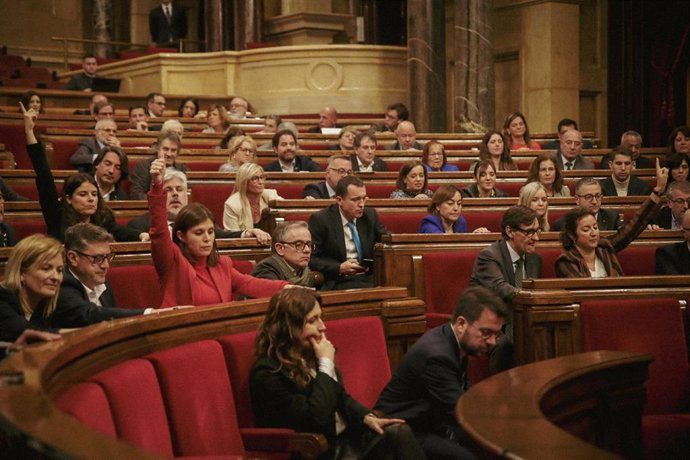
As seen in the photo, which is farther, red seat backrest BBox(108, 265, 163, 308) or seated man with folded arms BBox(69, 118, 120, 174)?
seated man with folded arms BBox(69, 118, 120, 174)

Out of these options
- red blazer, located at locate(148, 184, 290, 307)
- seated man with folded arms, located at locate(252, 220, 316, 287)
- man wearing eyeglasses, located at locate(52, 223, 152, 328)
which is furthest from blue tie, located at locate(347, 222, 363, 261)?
man wearing eyeglasses, located at locate(52, 223, 152, 328)

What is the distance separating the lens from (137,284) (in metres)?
3.96

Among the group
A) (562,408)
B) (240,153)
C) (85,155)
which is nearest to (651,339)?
(562,408)

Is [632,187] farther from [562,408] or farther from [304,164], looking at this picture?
[562,408]

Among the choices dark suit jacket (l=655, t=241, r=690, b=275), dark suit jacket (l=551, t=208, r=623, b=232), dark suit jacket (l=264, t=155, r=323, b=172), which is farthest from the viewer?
dark suit jacket (l=264, t=155, r=323, b=172)

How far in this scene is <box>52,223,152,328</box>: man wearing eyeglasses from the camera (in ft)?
9.67

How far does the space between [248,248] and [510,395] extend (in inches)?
89.5

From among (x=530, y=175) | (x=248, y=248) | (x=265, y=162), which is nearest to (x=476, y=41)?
(x=265, y=162)

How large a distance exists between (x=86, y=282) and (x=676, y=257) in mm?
2497

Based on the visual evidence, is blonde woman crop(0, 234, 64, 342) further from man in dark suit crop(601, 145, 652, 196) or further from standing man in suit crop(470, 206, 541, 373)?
man in dark suit crop(601, 145, 652, 196)

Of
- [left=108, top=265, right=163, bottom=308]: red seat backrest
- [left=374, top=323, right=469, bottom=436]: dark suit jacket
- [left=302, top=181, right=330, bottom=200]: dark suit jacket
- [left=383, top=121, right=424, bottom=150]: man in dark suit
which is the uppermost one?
[left=383, top=121, right=424, bottom=150]: man in dark suit

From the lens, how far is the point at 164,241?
332cm

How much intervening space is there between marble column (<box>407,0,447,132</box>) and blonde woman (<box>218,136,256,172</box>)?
Answer: 392 centimetres

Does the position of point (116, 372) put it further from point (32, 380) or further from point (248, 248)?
point (248, 248)
